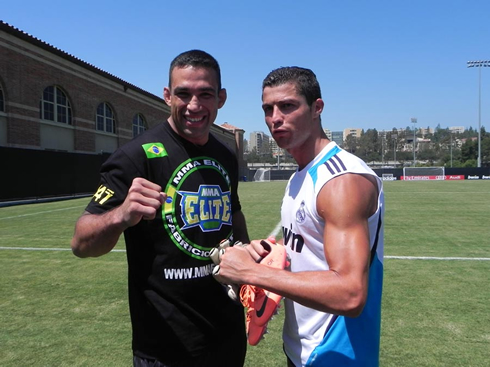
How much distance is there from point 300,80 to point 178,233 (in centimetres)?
101

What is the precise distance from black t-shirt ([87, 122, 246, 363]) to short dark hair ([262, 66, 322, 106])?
2.02ft

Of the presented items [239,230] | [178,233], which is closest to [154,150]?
[178,233]

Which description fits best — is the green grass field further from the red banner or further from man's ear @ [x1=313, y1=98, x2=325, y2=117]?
the red banner

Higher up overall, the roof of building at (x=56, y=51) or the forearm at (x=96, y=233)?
the roof of building at (x=56, y=51)

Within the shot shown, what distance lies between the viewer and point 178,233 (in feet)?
6.73

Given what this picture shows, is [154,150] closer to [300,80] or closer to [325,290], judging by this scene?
[300,80]

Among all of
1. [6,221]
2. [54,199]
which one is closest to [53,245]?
[6,221]

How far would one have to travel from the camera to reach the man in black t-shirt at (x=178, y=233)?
201 cm

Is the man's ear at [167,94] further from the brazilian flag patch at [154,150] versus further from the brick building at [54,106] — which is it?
the brick building at [54,106]

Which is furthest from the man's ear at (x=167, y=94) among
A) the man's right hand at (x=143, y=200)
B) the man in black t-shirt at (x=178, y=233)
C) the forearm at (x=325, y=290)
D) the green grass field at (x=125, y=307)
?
the green grass field at (x=125, y=307)

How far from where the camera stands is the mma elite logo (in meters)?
2.05

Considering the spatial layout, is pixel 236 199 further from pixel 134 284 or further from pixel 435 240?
pixel 435 240

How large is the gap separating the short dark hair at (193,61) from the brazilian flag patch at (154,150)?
38cm

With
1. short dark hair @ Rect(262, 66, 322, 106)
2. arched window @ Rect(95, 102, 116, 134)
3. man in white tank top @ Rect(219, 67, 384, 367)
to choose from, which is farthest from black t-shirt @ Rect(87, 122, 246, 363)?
arched window @ Rect(95, 102, 116, 134)
